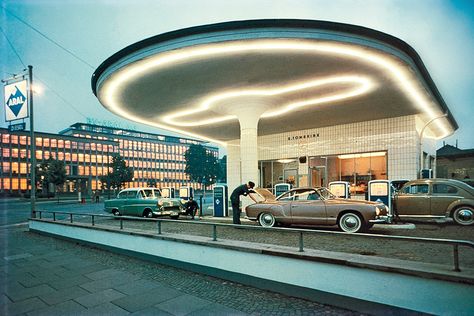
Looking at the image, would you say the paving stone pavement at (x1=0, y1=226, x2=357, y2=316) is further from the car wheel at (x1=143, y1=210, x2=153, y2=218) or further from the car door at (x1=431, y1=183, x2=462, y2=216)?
the car door at (x1=431, y1=183, x2=462, y2=216)

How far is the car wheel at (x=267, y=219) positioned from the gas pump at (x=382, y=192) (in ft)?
14.4

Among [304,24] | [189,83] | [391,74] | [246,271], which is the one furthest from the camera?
[189,83]

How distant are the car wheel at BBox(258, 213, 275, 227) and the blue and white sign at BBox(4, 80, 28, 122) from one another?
410 inches

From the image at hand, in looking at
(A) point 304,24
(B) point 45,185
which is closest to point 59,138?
(B) point 45,185

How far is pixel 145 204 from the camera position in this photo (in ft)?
48.7

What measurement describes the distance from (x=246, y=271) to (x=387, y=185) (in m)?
8.32

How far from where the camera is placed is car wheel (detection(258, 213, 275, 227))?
1045cm

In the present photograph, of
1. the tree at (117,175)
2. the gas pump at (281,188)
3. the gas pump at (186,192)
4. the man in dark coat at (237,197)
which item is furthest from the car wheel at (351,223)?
the tree at (117,175)

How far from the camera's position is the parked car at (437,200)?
34.9ft

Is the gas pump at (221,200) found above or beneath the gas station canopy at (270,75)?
beneath

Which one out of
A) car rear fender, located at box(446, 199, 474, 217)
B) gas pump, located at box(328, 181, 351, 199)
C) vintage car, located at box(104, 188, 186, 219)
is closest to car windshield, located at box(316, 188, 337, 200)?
gas pump, located at box(328, 181, 351, 199)

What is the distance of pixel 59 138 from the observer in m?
84.8

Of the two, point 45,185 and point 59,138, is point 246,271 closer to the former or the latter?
point 45,185

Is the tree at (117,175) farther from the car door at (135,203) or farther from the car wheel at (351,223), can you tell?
the car wheel at (351,223)
